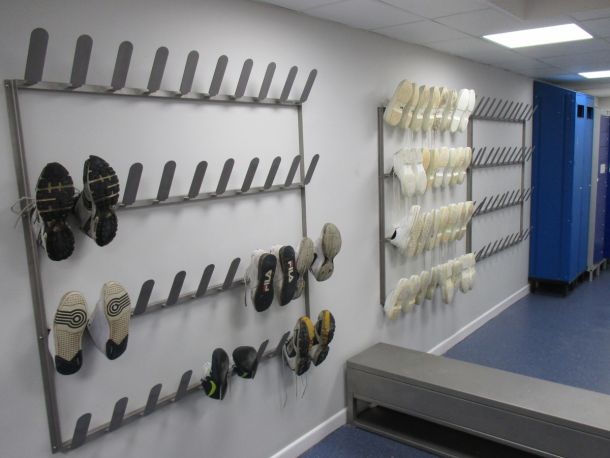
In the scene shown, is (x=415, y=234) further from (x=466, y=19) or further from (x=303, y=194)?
(x=466, y=19)

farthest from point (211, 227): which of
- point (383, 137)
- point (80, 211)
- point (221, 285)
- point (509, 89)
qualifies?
point (509, 89)

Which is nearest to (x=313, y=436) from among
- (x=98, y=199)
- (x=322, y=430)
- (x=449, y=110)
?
(x=322, y=430)

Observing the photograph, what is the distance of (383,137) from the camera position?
11.1 feet

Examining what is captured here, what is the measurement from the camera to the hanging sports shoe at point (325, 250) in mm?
2657

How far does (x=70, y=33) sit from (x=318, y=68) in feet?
4.68

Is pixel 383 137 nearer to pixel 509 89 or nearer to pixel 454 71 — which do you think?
pixel 454 71

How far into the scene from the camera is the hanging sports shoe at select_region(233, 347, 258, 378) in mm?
2346

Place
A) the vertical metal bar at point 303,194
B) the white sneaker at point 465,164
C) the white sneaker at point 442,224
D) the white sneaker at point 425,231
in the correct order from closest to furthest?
the vertical metal bar at point 303,194
the white sneaker at point 425,231
the white sneaker at point 442,224
the white sneaker at point 465,164

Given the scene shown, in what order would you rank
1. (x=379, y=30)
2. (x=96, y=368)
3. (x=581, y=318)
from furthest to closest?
(x=581, y=318) → (x=379, y=30) → (x=96, y=368)

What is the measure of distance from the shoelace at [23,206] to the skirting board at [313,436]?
1834 millimetres

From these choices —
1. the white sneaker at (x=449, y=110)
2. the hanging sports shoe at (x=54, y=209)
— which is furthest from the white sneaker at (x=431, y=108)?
the hanging sports shoe at (x=54, y=209)

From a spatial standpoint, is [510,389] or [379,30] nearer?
[510,389]

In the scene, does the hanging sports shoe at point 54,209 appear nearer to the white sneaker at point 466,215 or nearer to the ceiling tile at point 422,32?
the ceiling tile at point 422,32

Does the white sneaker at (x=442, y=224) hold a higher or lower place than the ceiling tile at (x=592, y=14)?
lower
